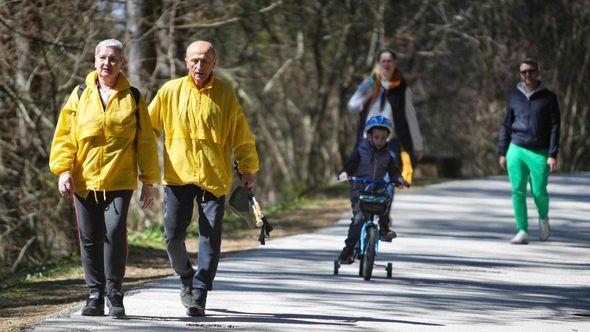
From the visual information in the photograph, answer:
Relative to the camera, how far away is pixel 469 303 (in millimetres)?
9703

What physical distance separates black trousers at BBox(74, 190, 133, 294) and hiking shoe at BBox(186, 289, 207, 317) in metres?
0.48

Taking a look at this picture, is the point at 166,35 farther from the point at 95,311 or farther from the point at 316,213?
the point at 95,311

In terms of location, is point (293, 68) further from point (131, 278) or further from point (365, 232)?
point (365, 232)

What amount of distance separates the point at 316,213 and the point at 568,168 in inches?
545

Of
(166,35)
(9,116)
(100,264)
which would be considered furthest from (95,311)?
(166,35)

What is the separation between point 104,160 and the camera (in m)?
8.15

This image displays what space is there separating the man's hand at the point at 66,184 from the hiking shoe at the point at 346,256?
11.8ft

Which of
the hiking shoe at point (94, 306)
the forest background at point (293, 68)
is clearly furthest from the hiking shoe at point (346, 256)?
the forest background at point (293, 68)

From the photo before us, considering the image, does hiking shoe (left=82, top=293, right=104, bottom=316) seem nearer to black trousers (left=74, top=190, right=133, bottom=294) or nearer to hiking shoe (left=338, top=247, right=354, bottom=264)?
black trousers (left=74, top=190, right=133, bottom=294)

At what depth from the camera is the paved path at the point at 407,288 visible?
28.0ft

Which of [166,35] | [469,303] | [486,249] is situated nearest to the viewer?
[469,303]

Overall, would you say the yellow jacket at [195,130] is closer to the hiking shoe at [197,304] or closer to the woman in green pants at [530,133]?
the hiking shoe at [197,304]

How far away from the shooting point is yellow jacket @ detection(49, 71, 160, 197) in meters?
A: 8.12

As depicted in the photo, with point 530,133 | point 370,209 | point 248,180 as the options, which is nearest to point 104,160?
point 248,180
